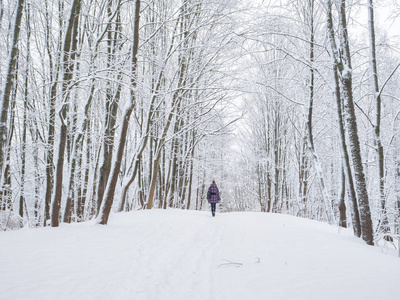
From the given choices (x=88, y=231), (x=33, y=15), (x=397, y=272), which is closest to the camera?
(x=397, y=272)

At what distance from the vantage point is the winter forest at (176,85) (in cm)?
640

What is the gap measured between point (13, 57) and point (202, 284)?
22.5 ft

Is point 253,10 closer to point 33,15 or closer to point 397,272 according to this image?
point 397,272

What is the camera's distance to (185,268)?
13.2 feet

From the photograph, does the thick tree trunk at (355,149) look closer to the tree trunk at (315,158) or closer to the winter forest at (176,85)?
the winter forest at (176,85)

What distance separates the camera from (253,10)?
7.57 m

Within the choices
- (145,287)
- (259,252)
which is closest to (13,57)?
(145,287)

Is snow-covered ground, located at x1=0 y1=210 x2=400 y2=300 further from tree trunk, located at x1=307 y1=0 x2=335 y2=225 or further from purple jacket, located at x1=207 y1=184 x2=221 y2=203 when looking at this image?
purple jacket, located at x1=207 y1=184 x2=221 y2=203

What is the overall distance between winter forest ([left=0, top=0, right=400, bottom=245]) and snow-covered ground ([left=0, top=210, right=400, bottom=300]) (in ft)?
6.17

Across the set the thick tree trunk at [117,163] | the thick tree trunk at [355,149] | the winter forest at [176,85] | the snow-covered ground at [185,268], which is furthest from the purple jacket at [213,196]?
the thick tree trunk at [355,149]

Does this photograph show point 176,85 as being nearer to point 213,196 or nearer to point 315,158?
point 213,196

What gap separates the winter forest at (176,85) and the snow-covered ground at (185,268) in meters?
1.88

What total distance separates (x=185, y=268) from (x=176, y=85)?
30.3 feet

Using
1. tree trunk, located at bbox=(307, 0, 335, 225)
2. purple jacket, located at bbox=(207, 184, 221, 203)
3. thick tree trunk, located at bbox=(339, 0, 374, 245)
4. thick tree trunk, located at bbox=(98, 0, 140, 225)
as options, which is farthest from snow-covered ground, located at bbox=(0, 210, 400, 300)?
purple jacket, located at bbox=(207, 184, 221, 203)
